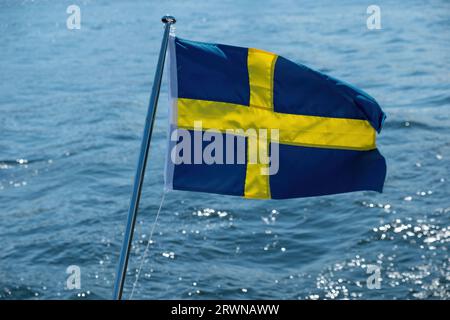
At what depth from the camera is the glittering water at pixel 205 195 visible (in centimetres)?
1369

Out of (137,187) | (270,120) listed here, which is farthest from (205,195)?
(137,187)

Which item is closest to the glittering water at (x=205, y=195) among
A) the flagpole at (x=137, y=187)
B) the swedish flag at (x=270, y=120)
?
the swedish flag at (x=270, y=120)

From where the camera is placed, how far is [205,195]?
17203mm

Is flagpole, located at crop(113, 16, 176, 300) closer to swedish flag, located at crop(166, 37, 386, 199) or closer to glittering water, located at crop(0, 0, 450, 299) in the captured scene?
swedish flag, located at crop(166, 37, 386, 199)

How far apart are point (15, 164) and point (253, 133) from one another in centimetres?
1299

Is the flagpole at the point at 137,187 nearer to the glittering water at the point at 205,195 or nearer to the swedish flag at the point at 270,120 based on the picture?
the swedish flag at the point at 270,120

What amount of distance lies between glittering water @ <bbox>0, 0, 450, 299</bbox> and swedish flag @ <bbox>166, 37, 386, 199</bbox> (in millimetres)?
5597

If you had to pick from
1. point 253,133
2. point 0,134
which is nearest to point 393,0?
point 0,134

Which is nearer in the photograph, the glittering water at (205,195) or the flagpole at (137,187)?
the flagpole at (137,187)

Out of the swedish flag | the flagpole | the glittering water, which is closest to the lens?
the flagpole

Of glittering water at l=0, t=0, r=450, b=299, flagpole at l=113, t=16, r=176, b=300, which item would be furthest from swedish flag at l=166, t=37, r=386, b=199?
glittering water at l=0, t=0, r=450, b=299

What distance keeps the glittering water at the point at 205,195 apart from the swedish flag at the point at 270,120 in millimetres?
5597

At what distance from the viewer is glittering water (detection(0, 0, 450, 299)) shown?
13.7m
